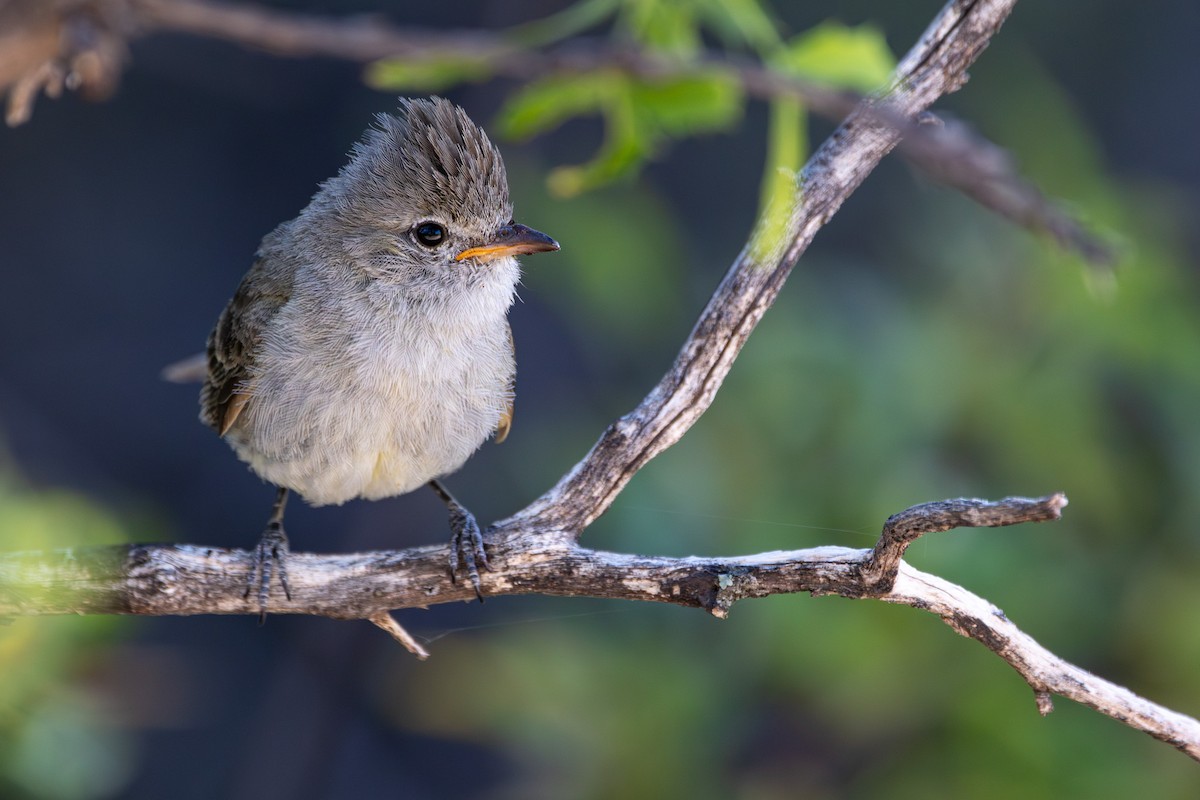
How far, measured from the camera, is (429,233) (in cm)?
382

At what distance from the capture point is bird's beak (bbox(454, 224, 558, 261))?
3.74 metres

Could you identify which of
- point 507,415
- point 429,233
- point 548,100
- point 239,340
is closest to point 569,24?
point 548,100

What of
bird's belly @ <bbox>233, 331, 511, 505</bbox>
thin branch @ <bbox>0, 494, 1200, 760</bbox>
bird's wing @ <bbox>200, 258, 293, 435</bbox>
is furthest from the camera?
bird's wing @ <bbox>200, 258, 293, 435</bbox>

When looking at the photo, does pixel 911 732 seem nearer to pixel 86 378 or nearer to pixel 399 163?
pixel 399 163

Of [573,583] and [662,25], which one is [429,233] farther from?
[573,583]

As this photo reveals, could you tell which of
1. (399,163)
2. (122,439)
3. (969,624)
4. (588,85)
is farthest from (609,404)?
(122,439)

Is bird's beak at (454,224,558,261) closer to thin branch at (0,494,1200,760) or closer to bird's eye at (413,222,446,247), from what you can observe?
bird's eye at (413,222,446,247)

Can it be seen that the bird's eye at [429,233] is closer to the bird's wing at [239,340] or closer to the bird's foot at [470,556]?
the bird's wing at [239,340]

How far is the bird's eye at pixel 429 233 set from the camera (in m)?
3.81

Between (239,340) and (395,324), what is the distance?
78cm

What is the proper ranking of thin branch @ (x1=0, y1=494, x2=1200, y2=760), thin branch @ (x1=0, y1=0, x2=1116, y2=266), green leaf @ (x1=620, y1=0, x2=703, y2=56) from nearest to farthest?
thin branch @ (x1=0, y1=0, x2=1116, y2=266), thin branch @ (x1=0, y1=494, x2=1200, y2=760), green leaf @ (x1=620, y1=0, x2=703, y2=56)

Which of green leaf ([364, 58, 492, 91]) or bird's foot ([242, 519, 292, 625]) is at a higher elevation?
green leaf ([364, 58, 492, 91])

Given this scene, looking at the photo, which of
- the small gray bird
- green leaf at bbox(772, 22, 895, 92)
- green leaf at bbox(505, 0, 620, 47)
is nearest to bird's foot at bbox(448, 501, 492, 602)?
the small gray bird

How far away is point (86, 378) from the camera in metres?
6.48
